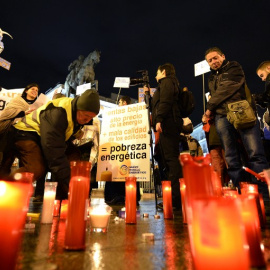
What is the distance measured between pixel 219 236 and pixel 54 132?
1.85 meters

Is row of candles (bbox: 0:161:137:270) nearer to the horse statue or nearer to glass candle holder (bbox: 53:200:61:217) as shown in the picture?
glass candle holder (bbox: 53:200:61:217)

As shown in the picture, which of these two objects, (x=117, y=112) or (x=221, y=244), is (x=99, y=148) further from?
(x=221, y=244)

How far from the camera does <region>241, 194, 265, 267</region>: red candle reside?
0.71 m

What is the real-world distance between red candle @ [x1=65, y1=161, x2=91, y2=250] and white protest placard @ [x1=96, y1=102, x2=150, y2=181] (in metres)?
2.53

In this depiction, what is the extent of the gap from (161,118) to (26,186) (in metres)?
2.36

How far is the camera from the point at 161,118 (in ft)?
9.44

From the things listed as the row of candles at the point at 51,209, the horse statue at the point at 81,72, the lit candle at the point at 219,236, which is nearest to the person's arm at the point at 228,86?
the row of candles at the point at 51,209

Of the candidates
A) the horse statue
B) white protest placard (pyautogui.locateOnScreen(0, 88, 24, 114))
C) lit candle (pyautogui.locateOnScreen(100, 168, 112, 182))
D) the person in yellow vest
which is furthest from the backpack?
the horse statue

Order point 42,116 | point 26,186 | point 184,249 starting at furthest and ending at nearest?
point 42,116 → point 184,249 → point 26,186

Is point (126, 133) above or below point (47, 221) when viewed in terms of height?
above

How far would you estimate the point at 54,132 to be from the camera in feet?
6.83

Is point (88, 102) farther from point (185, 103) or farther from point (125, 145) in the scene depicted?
point (125, 145)

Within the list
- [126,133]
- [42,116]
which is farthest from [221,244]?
[126,133]

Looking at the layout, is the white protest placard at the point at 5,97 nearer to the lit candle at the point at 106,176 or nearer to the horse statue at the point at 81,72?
the lit candle at the point at 106,176
